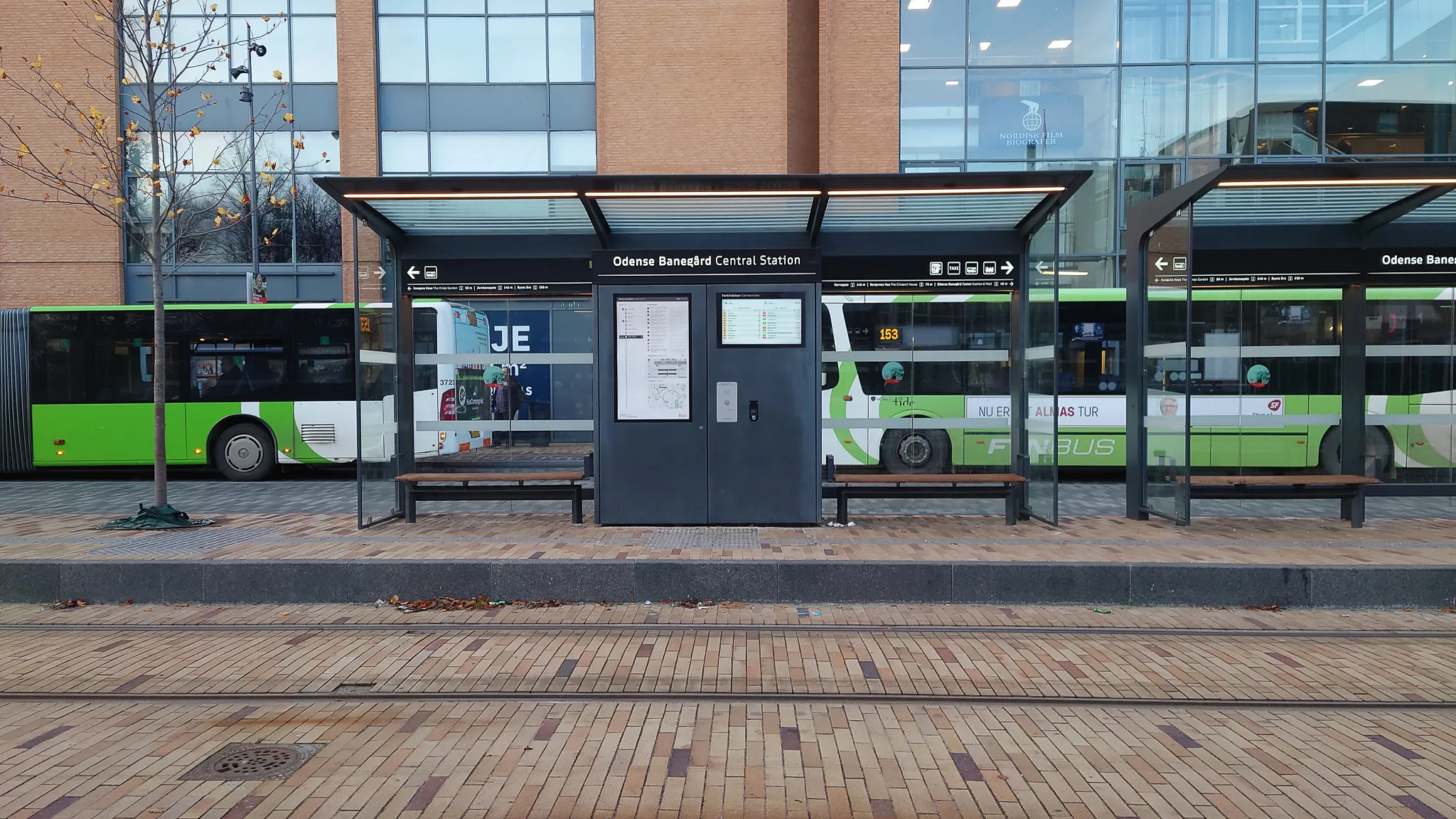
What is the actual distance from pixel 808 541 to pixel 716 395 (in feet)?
5.44

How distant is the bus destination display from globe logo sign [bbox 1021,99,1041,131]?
43.4ft

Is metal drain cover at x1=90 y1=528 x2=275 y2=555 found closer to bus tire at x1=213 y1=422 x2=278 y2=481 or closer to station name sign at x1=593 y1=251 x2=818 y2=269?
station name sign at x1=593 y1=251 x2=818 y2=269

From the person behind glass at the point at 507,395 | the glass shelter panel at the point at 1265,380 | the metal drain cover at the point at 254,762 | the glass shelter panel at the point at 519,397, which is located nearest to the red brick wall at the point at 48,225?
the glass shelter panel at the point at 519,397

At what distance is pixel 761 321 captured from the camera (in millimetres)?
8750

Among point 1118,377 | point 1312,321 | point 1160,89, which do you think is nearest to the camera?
point 1312,321

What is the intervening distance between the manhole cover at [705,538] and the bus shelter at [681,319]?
201 millimetres

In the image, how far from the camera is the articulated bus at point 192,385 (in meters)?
14.8

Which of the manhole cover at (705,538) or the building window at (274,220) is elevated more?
the building window at (274,220)

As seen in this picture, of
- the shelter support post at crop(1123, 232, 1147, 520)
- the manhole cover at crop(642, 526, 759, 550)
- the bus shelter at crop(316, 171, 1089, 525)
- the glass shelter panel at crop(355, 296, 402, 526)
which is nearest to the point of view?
the manhole cover at crop(642, 526, 759, 550)

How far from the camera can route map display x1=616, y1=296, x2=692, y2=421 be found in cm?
878

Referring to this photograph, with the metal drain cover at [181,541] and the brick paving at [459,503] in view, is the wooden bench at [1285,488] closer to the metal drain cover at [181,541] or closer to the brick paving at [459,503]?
the brick paving at [459,503]

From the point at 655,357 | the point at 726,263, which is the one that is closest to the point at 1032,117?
the point at 726,263

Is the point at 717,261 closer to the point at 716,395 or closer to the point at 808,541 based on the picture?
the point at 716,395

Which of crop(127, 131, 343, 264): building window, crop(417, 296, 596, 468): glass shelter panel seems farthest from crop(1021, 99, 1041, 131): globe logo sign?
crop(127, 131, 343, 264): building window
